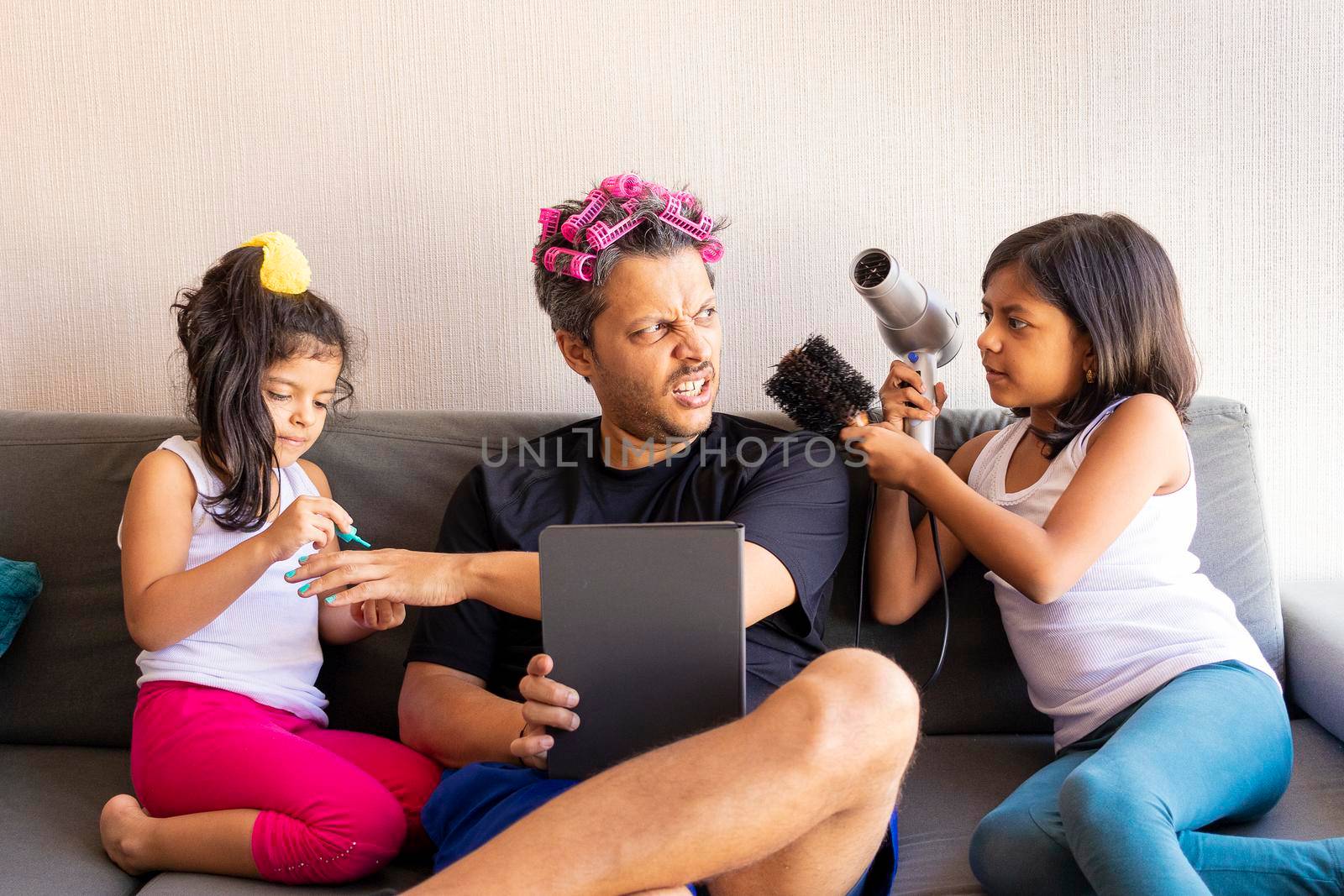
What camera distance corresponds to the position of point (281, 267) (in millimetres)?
1614

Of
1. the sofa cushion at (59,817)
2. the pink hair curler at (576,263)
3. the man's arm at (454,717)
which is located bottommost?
the sofa cushion at (59,817)

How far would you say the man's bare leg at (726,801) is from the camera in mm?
1001

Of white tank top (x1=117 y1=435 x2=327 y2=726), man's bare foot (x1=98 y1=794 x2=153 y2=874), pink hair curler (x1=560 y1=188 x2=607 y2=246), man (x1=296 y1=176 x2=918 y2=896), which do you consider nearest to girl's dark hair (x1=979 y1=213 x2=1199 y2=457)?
man (x1=296 y1=176 x2=918 y2=896)

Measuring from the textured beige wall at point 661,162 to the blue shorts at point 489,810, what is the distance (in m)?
0.84

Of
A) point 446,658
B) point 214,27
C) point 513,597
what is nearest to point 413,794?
point 446,658

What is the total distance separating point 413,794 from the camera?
1.45 meters

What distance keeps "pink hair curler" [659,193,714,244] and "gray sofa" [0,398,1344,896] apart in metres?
0.40

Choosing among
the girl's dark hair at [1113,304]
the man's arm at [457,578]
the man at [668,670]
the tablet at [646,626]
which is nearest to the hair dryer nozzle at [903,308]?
the girl's dark hair at [1113,304]

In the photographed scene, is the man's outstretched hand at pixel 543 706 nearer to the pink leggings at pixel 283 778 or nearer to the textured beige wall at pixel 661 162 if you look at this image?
the pink leggings at pixel 283 778

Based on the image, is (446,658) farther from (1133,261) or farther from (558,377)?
(1133,261)

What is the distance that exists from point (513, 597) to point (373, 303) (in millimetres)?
879

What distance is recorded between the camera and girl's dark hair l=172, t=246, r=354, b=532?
1562 millimetres

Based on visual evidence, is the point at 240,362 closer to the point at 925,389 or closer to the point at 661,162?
the point at 661,162

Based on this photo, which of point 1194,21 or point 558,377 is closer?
point 1194,21
